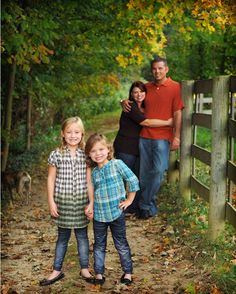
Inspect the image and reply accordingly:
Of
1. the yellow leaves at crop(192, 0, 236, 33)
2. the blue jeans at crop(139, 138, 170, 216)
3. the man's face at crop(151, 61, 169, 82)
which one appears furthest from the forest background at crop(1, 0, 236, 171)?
the blue jeans at crop(139, 138, 170, 216)

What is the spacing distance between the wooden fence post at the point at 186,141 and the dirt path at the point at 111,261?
0.70m

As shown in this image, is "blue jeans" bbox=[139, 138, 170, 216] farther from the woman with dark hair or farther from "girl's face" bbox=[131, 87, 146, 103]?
"girl's face" bbox=[131, 87, 146, 103]

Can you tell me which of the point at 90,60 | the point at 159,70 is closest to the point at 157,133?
the point at 159,70

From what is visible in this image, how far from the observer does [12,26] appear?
7.65m

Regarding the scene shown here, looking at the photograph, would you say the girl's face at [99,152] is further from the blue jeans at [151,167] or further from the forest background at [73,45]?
the forest background at [73,45]

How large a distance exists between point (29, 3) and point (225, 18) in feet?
11.6

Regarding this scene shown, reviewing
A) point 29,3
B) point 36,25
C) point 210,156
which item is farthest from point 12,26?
point 210,156

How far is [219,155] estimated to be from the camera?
20.2 feet

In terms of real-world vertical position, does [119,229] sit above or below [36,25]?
below

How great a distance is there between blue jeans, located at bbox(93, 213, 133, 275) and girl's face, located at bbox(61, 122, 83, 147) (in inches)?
31.4

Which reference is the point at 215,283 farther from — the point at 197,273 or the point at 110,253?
the point at 110,253

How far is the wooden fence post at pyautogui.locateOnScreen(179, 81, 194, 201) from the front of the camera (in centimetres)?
805

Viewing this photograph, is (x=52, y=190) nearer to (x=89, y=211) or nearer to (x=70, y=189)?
(x=70, y=189)

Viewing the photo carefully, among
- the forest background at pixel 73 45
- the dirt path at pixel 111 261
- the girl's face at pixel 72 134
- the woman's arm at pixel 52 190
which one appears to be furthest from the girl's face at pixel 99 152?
the forest background at pixel 73 45
